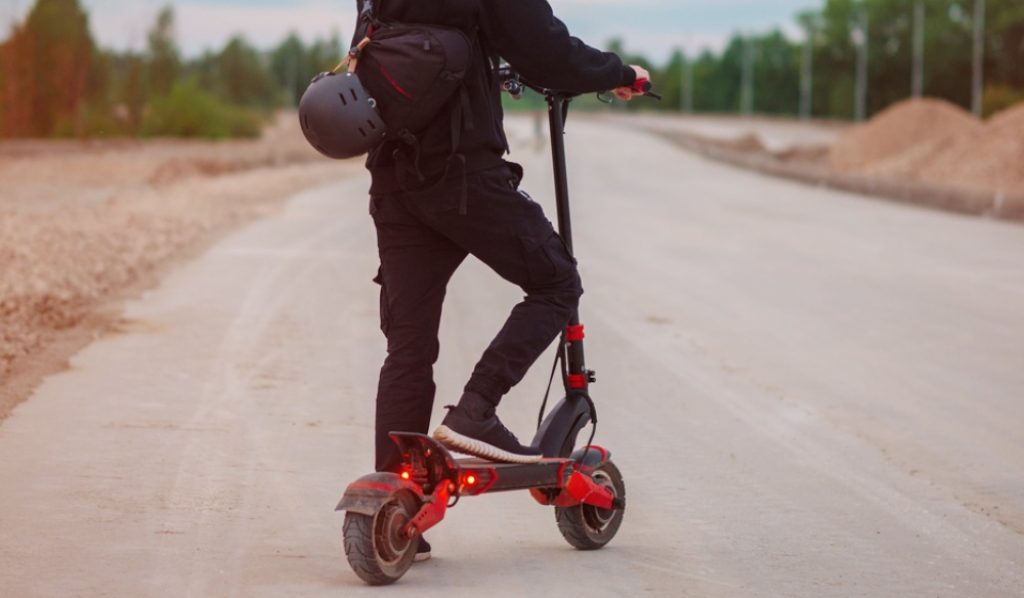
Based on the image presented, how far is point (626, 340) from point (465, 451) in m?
6.20

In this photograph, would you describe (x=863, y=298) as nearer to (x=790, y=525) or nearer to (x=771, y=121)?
(x=790, y=525)

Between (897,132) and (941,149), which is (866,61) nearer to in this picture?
(897,132)

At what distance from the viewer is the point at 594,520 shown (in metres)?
5.80

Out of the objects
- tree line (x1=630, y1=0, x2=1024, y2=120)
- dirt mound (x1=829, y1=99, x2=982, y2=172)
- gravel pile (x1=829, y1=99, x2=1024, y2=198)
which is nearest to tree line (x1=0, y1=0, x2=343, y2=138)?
gravel pile (x1=829, y1=99, x2=1024, y2=198)

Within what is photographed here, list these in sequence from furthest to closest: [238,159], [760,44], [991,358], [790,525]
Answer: [760,44]
[238,159]
[991,358]
[790,525]

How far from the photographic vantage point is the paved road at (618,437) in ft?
18.1

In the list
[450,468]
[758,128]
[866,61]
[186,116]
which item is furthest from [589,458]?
[866,61]

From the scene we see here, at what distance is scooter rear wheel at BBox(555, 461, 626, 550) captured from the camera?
572cm

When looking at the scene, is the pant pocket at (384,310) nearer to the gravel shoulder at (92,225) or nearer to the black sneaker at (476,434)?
the black sneaker at (476,434)

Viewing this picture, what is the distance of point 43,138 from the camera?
47125mm

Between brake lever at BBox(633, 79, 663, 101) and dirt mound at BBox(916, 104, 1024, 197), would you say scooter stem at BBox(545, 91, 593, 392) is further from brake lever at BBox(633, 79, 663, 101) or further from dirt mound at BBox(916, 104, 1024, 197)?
dirt mound at BBox(916, 104, 1024, 197)

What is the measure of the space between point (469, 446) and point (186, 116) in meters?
58.0

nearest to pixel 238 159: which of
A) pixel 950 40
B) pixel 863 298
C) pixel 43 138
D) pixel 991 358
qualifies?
pixel 43 138

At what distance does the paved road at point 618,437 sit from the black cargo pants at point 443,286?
55 centimetres
